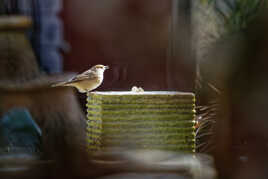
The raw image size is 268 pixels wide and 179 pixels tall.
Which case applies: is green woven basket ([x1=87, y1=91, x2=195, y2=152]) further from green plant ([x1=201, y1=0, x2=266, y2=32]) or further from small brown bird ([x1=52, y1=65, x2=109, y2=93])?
small brown bird ([x1=52, y1=65, x2=109, y2=93])

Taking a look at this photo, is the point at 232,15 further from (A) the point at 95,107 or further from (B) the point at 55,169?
(B) the point at 55,169

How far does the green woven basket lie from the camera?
1.55 meters

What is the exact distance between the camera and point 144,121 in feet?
5.07

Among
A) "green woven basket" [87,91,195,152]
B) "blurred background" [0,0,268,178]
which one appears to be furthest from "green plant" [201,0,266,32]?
"green woven basket" [87,91,195,152]

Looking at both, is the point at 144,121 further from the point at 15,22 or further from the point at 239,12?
the point at 15,22

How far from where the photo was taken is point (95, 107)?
5.31 feet

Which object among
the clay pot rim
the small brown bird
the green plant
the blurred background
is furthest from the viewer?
the clay pot rim

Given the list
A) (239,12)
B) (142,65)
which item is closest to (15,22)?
→ (142,65)

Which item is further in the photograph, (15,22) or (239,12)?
(15,22)

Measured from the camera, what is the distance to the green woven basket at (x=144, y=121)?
155 cm

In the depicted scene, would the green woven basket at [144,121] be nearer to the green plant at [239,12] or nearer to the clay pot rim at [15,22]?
the green plant at [239,12]

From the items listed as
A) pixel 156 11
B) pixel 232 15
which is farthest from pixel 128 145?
pixel 156 11

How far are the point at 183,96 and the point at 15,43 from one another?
366cm

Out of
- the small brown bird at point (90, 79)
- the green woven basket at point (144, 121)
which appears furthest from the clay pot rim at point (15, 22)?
the green woven basket at point (144, 121)
